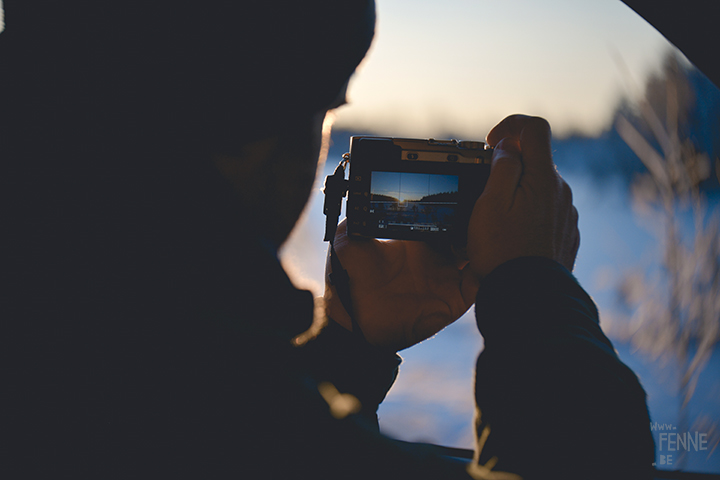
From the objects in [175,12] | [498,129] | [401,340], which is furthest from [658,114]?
[175,12]

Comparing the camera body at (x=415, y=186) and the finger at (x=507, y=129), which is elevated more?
the finger at (x=507, y=129)

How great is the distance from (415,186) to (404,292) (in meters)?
0.22

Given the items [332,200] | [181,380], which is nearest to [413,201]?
[332,200]

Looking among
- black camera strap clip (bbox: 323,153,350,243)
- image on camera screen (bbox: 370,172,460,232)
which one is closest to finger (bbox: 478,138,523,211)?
image on camera screen (bbox: 370,172,460,232)

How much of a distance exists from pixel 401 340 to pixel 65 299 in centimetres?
63

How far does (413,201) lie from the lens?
0.79 meters

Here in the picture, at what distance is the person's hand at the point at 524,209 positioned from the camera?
0.61 m

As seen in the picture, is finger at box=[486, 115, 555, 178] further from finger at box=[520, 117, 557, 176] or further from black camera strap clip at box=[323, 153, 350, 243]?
black camera strap clip at box=[323, 153, 350, 243]

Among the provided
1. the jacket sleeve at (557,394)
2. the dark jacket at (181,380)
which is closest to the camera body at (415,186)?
the jacket sleeve at (557,394)

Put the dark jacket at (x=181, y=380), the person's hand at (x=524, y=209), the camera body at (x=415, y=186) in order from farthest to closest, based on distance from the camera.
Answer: the camera body at (x=415, y=186) → the person's hand at (x=524, y=209) → the dark jacket at (x=181, y=380)

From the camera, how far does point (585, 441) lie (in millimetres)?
378

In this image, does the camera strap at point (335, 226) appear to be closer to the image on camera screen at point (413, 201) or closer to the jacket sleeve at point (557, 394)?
the image on camera screen at point (413, 201)

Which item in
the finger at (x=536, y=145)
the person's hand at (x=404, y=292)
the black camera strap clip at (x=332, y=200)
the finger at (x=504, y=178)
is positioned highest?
the finger at (x=536, y=145)

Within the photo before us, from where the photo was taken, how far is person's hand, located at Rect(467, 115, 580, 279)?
23.9 inches
